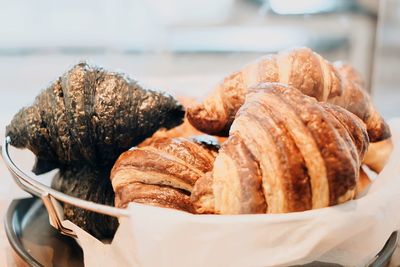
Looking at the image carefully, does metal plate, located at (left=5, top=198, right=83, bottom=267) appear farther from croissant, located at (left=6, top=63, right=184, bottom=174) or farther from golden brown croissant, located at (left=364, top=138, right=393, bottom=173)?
golden brown croissant, located at (left=364, top=138, right=393, bottom=173)

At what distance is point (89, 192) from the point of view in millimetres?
656

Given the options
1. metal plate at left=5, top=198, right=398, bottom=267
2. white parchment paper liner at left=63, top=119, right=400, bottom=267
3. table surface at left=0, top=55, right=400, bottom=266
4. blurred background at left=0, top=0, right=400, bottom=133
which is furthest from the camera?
blurred background at left=0, top=0, right=400, bottom=133

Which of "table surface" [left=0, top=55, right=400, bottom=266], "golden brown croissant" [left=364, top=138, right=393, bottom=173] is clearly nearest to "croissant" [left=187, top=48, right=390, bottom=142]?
"golden brown croissant" [left=364, top=138, right=393, bottom=173]

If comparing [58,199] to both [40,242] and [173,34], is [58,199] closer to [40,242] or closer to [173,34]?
[40,242]

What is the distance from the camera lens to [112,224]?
2.10ft

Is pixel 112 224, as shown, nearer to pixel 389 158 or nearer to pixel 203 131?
pixel 203 131

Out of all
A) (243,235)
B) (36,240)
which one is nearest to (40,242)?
(36,240)

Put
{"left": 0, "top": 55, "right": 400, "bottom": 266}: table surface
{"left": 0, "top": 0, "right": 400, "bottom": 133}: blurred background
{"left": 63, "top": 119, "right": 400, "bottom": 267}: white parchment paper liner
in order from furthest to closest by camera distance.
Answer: {"left": 0, "top": 0, "right": 400, "bottom": 133}: blurred background < {"left": 0, "top": 55, "right": 400, "bottom": 266}: table surface < {"left": 63, "top": 119, "right": 400, "bottom": 267}: white parchment paper liner

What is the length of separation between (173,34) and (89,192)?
998mm

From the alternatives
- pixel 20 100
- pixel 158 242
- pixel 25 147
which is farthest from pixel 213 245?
pixel 20 100

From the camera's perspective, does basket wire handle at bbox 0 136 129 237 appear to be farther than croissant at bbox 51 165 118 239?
No

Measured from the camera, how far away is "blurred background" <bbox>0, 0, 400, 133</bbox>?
153cm

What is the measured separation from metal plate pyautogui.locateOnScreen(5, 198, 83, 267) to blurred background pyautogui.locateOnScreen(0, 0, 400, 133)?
32.9 inches

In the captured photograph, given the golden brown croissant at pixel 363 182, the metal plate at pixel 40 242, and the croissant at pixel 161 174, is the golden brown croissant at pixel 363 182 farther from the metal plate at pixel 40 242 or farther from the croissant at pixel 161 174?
the croissant at pixel 161 174
